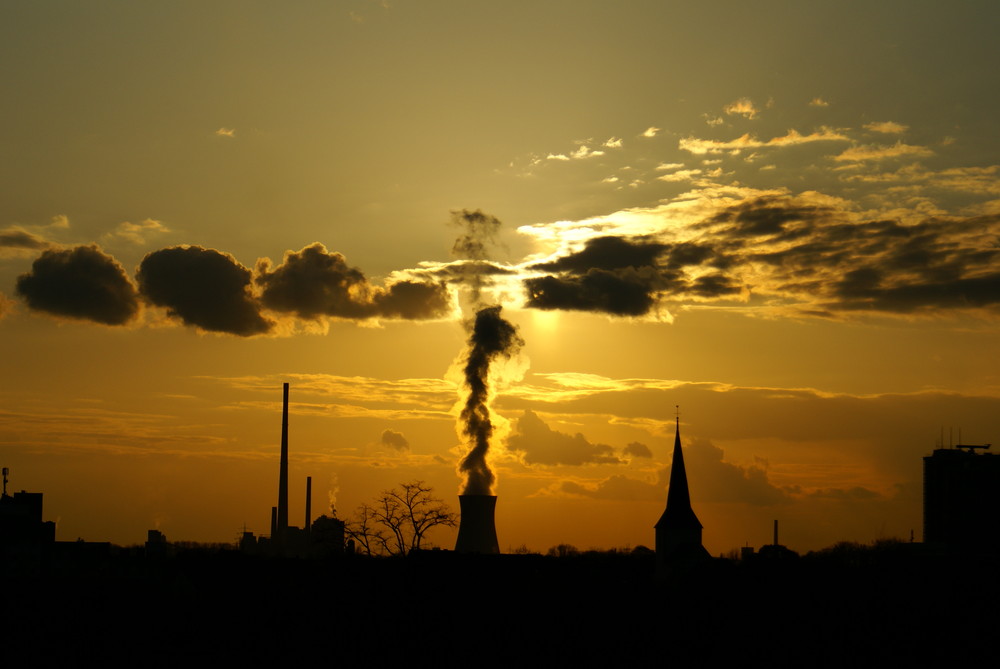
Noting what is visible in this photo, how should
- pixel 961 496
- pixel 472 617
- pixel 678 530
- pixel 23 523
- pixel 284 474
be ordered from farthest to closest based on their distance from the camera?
pixel 961 496
pixel 284 474
pixel 678 530
pixel 23 523
pixel 472 617

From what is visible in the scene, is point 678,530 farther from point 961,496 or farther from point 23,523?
point 961,496

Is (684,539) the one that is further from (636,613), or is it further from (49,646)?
(49,646)

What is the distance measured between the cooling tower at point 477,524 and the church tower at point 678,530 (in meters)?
12.8

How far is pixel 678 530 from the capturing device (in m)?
92.5

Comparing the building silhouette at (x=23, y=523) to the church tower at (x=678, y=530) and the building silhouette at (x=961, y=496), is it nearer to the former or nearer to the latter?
the church tower at (x=678, y=530)

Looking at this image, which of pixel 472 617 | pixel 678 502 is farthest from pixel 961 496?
pixel 472 617

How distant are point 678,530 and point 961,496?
78927mm

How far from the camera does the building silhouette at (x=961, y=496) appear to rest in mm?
148125

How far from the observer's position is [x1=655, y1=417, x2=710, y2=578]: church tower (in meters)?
90.4

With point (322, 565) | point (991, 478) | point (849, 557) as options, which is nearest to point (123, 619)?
point (322, 565)

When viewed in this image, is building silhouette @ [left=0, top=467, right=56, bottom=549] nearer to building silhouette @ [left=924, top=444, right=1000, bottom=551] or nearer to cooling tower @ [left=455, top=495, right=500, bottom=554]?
cooling tower @ [left=455, top=495, right=500, bottom=554]

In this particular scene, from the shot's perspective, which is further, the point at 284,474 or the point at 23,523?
the point at 284,474

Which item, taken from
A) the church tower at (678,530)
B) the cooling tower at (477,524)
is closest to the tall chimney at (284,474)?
the cooling tower at (477,524)

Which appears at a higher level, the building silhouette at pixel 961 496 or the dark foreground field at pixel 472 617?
the building silhouette at pixel 961 496
